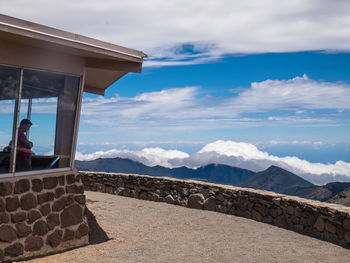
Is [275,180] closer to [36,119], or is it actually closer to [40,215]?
[40,215]

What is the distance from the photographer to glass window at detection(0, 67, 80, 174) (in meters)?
5.70

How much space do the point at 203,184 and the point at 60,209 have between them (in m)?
5.18

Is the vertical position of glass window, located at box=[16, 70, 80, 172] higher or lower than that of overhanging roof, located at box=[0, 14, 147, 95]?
lower

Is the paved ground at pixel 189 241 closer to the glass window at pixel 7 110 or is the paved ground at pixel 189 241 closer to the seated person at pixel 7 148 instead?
the glass window at pixel 7 110

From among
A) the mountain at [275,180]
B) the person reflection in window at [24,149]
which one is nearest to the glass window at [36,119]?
the person reflection in window at [24,149]

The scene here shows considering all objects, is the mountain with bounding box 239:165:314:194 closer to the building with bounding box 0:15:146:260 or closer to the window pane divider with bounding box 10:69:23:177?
the building with bounding box 0:15:146:260

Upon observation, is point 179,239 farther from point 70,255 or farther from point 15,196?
point 15,196

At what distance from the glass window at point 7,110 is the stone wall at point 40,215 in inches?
14.2

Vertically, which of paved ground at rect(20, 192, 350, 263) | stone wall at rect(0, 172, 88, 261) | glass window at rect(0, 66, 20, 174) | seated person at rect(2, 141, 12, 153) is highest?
glass window at rect(0, 66, 20, 174)

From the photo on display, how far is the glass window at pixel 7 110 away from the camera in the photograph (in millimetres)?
5578

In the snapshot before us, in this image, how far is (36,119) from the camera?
6102 millimetres

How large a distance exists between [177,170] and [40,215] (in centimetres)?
13857

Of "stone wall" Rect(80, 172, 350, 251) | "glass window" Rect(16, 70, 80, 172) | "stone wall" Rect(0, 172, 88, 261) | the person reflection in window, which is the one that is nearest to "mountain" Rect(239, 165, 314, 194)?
"stone wall" Rect(80, 172, 350, 251)

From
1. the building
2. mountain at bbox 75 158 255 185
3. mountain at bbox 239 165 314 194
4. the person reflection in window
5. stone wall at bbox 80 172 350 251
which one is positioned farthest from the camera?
mountain at bbox 75 158 255 185
